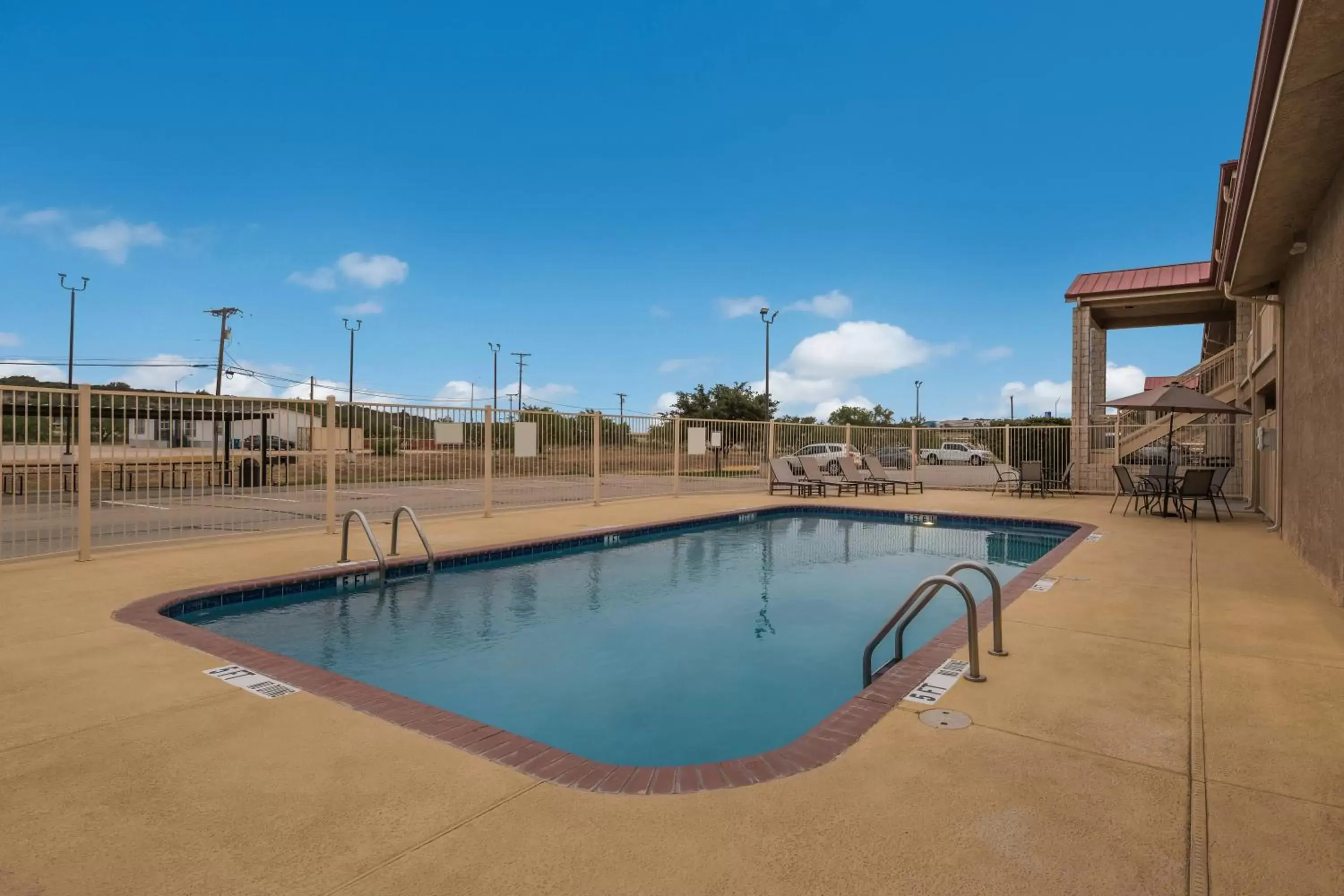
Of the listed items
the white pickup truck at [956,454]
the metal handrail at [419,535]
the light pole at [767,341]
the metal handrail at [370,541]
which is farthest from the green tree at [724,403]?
the metal handrail at [370,541]

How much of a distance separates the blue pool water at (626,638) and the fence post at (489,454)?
293 centimetres

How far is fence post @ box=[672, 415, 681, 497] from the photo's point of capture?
52.0 ft

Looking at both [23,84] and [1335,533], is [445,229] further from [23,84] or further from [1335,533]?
[1335,533]

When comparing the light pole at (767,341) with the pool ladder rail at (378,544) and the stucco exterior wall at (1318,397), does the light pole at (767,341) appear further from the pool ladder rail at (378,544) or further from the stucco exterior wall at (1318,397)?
the pool ladder rail at (378,544)

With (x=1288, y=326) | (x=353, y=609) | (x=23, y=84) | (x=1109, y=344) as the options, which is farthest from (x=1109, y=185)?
(x=23, y=84)

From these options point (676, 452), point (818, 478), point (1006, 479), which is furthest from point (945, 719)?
point (1006, 479)

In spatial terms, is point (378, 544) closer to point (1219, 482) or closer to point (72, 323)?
point (1219, 482)

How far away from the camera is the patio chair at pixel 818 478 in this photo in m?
16.5

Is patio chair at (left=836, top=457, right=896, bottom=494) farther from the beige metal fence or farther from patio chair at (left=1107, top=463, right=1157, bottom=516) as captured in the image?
patio chair at (left=1107, top=463, right=1157, bottom=516)

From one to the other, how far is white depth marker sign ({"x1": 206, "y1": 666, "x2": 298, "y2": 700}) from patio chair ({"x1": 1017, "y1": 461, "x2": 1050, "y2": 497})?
51.7ft

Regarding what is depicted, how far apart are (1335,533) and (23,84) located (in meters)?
42.7

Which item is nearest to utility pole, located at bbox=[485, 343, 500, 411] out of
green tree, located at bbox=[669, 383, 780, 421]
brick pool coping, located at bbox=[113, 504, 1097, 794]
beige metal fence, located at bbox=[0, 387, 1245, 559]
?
green tree, located at bbox=[669, 383, 780, 421]

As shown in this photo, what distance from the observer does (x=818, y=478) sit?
1716 cm

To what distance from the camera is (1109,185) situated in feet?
78.1
